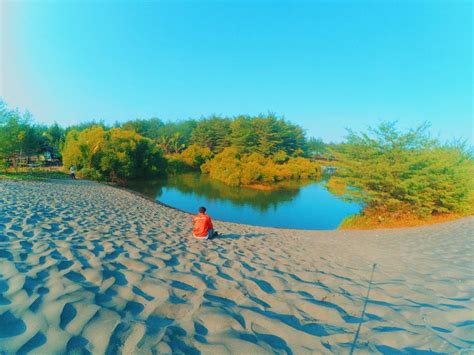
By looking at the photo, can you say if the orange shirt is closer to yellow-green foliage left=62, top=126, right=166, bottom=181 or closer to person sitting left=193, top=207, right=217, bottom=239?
person sitting left=193, top=207, right=217, bottom=239

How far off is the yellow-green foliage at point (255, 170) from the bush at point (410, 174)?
2221 cm

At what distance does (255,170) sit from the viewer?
116 feet

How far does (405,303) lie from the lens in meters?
2.75

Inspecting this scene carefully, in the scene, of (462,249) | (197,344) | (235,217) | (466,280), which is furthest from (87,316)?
(235,217)

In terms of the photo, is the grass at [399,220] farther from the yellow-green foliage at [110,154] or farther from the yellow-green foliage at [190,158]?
the yellow-green foliage at [190,158]

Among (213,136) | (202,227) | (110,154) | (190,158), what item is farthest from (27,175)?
(213,136)

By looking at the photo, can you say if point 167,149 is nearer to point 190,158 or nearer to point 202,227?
point 190,158

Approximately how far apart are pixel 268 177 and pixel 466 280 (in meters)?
33.4

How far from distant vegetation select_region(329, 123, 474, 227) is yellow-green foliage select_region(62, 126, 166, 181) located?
2610 centimetres

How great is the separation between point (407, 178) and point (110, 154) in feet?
100

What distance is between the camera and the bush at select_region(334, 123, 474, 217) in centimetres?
1138

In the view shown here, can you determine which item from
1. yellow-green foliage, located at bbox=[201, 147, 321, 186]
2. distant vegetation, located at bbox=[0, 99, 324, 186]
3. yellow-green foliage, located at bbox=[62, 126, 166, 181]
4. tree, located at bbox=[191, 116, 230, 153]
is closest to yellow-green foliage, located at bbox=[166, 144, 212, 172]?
distant vegetation, located at bbox=[0, 99, 324, 186]

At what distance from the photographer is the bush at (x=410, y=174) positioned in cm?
1138

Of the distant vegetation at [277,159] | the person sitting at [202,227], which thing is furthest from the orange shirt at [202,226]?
the distant vegetation at [277,159]
